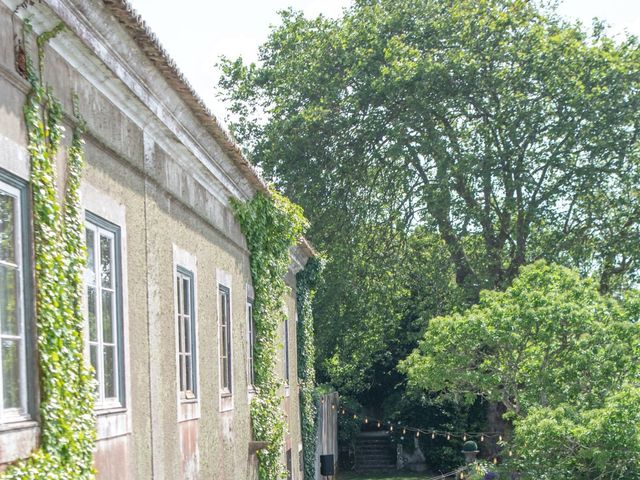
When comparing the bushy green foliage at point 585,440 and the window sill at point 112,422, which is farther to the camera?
the bushy green foliage at point 585,440

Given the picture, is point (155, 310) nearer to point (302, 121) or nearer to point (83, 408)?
point (83, 408)

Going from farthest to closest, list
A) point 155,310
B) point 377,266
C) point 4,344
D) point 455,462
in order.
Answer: point 455,462 < point 377,266 < point 155,310 < point 4,344

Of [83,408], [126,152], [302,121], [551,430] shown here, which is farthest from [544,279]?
[83,408]

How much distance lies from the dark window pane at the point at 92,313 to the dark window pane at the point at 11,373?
141 centimetres

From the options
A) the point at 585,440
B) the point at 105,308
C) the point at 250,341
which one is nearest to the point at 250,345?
the point at 250,341

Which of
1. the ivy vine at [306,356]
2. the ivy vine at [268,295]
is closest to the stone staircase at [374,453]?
the ivy vine at [306,356]

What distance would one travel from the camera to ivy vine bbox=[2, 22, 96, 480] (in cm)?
584

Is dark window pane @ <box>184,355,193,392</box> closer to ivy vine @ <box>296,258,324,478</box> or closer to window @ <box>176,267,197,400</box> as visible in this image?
window @ <box>176,267,197,400</box>

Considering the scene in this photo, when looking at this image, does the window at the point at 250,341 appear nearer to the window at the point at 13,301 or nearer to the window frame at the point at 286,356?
the window frame at the point at 286,356

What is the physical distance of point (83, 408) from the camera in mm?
6402

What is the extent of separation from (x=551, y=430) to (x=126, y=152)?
12558mm

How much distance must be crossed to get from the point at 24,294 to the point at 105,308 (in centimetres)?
177

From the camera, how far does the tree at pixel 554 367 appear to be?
1827cm

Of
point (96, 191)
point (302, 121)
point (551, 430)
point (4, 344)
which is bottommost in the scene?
point (551, 430)
